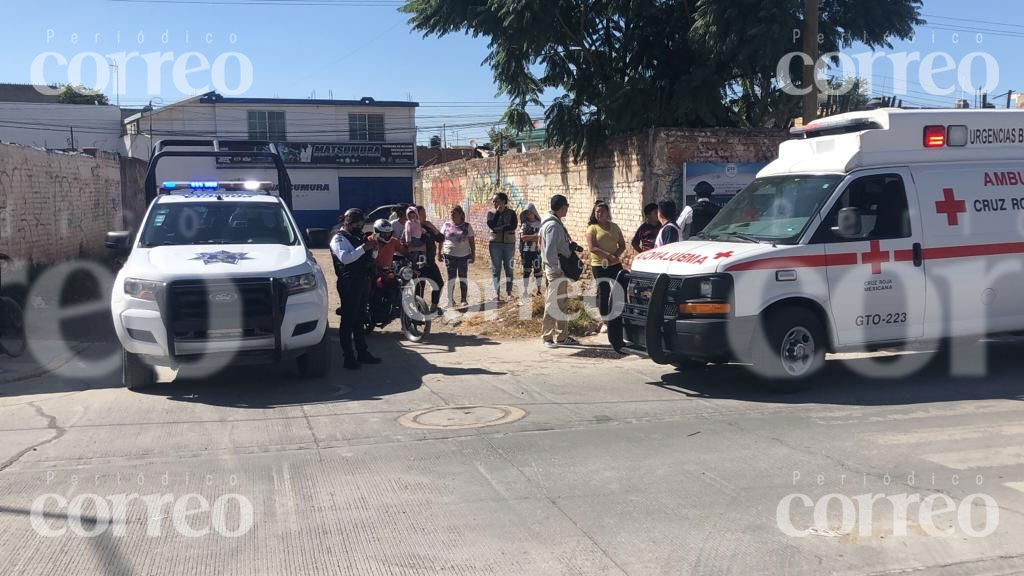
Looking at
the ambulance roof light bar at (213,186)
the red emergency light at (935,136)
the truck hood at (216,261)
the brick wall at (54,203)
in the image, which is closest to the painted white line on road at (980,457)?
the red emergency light at (935,136)

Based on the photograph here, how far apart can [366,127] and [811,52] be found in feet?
125

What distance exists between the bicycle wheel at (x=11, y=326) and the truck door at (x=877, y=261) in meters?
9.05

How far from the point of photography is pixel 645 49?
1596cm

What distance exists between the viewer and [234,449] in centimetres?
688

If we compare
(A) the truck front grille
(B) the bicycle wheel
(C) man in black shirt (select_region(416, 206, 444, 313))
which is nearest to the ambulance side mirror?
(A) the truck front grille

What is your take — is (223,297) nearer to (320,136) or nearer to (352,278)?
(352,278)

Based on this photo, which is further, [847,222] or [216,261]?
[216,261]

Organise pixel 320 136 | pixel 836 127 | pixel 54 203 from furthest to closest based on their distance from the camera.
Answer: pixel 320 136 < pixel 54 203 < pixel 836 127

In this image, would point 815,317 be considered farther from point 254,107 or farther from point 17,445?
point 254,107

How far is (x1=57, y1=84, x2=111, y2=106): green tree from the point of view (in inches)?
2328

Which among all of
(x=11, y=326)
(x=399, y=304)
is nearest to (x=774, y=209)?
(x=399, y=304)

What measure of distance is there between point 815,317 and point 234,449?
5.24 m

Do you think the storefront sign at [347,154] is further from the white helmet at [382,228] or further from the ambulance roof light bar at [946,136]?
the ambulance roof light bar at [946,136]

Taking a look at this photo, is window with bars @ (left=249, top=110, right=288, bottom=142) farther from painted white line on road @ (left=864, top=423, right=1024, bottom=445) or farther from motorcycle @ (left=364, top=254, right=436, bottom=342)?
painted white line on road @ (left=864, top=423, right=1024, bottom=445)
